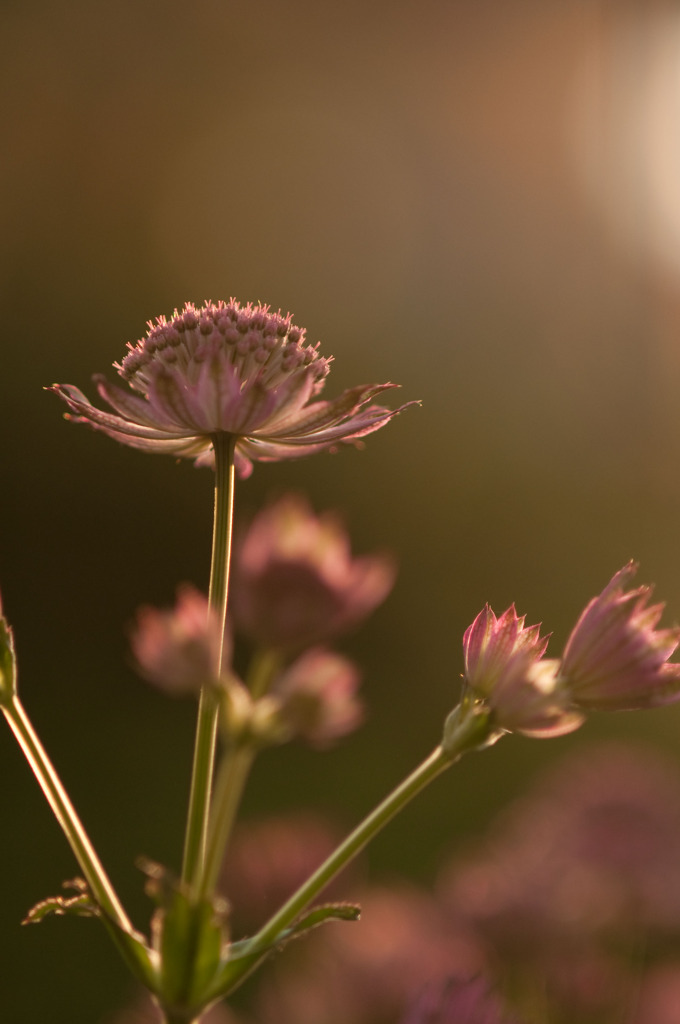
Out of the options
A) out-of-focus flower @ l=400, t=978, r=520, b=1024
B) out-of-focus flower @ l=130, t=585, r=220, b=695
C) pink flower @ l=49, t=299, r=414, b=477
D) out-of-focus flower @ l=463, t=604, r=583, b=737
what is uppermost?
pink flower @ l=49, t=299, r=414, b=477

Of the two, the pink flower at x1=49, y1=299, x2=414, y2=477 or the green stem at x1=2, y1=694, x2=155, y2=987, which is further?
the pink flower at x1=49, y1=299, x2=414, y2=477

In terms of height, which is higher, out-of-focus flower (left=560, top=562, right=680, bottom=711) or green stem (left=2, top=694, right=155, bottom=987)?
out-of-focus flower (left=560, top=562, right=680, bottom=711)

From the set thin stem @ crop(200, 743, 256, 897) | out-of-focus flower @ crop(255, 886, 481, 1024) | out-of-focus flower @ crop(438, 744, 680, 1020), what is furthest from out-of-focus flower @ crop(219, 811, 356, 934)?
thin stem @ crop(200, 743, 256, 897)

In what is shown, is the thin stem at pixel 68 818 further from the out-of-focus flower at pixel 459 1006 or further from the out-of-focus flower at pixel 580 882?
the out-of-focus flower at pixel 580 882

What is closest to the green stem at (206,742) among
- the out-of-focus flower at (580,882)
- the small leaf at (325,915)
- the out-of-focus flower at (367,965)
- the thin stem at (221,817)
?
the thin stem at (221,817)

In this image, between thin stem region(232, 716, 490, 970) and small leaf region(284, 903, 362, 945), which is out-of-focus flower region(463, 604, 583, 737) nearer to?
thin stem region(232, 716, 490, 970)

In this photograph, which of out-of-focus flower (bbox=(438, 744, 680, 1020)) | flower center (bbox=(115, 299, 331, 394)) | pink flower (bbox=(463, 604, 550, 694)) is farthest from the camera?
out-of-focus flower (bbox=(438, 744, 680, 1020))

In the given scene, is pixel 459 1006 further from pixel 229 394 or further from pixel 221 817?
pixel 229 394

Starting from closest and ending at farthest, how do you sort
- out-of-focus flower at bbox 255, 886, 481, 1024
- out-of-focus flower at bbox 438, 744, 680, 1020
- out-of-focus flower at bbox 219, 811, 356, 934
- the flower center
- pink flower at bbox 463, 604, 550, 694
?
pink flower at bbox 463, 604, 550, 694 < the flower center < out-of-focus flower at bbox 255, 886, 481, 1024 < out-of-focus flower at bbox 438, 744, 680, 1020 < out-of-focus flower at bbox 219, 811, 356, 934
